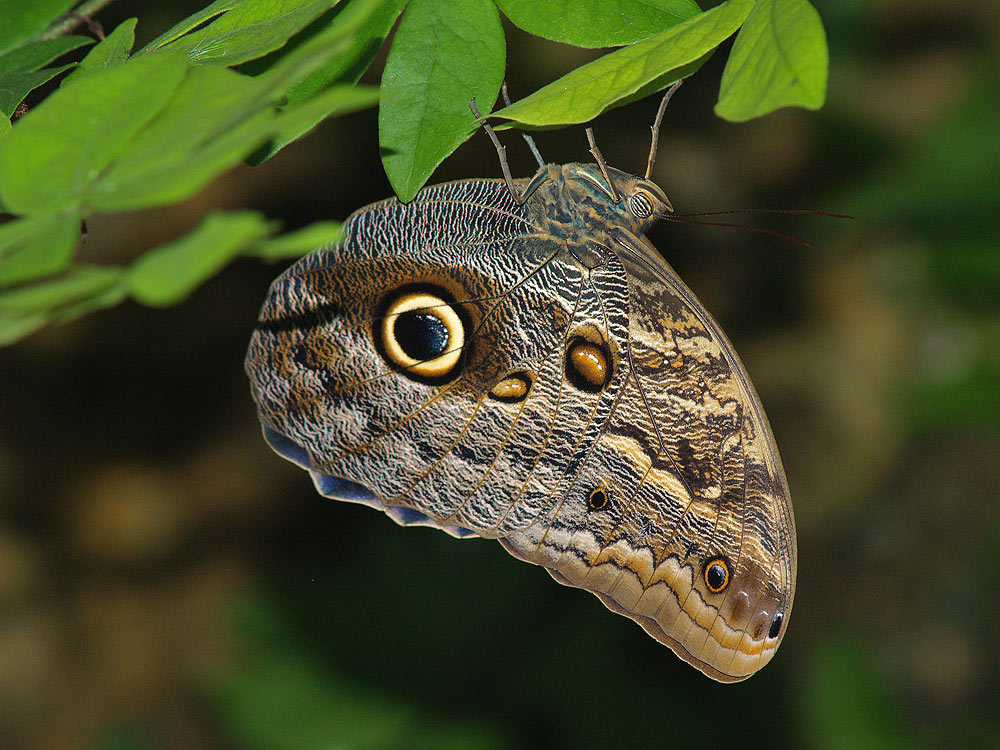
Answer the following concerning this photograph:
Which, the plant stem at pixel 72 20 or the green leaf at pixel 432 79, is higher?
the plant stem at pixel 72 20

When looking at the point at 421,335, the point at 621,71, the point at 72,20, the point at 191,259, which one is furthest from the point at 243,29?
the point at 421,335

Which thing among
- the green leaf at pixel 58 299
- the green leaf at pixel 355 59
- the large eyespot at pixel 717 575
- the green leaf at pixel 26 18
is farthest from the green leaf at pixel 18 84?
the large eyespot at pixel 717 575

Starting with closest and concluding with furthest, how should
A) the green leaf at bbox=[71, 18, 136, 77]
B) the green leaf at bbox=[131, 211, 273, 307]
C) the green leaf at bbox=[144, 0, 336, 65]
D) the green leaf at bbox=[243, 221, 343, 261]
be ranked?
the green leaf at bbox=[131, 211, 273, 307]
the green leaf at bbox=[243, 221, 343, 261]
the green leaf at bbox=[144, 0, 336, 65]
the green leaf at bbox=[71, 18, 136, 77]

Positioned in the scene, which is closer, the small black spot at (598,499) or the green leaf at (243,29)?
the green leaf at (243,29)

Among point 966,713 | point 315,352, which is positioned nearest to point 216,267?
point 315,352

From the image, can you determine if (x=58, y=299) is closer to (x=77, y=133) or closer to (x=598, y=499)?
(x=77, y=133)

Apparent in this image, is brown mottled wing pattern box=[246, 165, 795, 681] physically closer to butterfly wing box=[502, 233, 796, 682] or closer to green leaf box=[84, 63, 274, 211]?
butterfly wing box=[502, 233, 796, 682]

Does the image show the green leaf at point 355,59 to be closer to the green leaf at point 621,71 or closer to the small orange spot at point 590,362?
the green leaf at point 621,71

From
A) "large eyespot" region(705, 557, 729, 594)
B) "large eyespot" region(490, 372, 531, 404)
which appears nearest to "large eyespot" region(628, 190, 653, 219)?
"large eyespot" region(490, 372, 531, 404)
